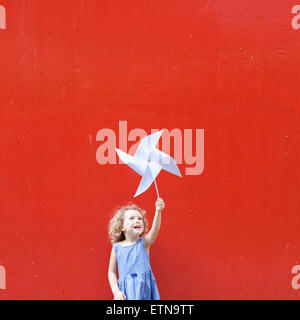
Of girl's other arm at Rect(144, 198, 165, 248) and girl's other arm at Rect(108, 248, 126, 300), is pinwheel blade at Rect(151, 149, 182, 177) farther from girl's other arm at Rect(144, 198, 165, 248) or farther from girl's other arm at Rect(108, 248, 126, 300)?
girl's other arm at Rect(108, 248, 126, 300)

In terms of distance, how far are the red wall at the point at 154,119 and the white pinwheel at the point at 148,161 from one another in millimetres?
212

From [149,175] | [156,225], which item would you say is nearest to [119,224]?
[156,225]

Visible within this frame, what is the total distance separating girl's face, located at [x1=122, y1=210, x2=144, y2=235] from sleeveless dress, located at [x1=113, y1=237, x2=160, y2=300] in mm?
90

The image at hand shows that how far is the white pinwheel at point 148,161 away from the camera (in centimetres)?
263

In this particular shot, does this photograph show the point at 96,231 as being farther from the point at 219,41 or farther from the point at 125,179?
the point at 219,41

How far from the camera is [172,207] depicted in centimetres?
289

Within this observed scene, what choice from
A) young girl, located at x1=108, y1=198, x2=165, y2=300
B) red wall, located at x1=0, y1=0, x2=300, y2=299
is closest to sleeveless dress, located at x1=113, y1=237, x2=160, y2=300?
young girl, located at x1=108, y1=198, x2=165, y2=300

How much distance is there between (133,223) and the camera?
103 inches

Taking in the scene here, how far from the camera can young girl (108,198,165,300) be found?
258cm

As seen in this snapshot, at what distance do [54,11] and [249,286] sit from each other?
93.1 inches

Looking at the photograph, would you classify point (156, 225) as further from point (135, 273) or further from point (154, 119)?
point (154, 119)

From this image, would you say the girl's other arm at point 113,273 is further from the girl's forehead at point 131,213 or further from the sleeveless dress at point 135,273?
the girl's forehead at point 131,213

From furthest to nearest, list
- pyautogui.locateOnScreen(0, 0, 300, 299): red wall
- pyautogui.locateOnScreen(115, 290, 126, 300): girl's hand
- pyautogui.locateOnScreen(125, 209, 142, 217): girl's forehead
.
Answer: pyautogui.locateOnScreen(0, 0, 300, 299): red wall < pyautogui.locateOnScreen(125, 209, 142, 217): girl's forehead < pyautogui.locateOnScreen(115, 290, 126, 300): girl's hand

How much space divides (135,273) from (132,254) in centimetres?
12
